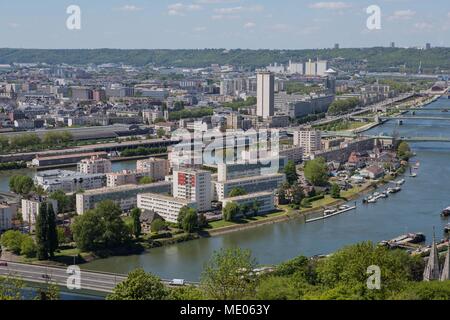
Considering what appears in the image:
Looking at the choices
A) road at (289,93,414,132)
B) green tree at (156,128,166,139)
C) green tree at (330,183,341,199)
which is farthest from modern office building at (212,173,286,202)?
green tree at (156,128,166,139)

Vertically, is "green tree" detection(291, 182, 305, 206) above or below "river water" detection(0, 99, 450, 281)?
above

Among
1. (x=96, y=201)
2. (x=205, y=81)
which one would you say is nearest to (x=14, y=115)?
(x=96, y=201)

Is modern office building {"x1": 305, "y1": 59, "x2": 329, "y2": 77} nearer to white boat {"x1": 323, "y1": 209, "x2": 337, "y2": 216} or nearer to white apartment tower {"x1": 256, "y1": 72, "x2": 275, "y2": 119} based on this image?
white apartment tower {"x1": 256, "y1": 72, "x2": 275, "y2": 119}

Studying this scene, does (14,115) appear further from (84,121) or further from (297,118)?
(297,118)

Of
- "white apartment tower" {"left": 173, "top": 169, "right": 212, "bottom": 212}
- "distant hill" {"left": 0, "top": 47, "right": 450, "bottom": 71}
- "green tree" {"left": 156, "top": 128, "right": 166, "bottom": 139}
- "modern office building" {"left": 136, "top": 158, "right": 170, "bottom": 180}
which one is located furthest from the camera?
"distant hill" {"left": 0, "top": 47, "right": 450, "bottom": 71}

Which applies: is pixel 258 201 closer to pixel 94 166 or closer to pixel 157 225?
pixel 157 225

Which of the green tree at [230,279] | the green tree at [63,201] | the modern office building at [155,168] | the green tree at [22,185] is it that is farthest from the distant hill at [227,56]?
the green tree at [230,279]

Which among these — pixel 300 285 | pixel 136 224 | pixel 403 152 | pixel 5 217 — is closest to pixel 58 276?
pixel 136 224
